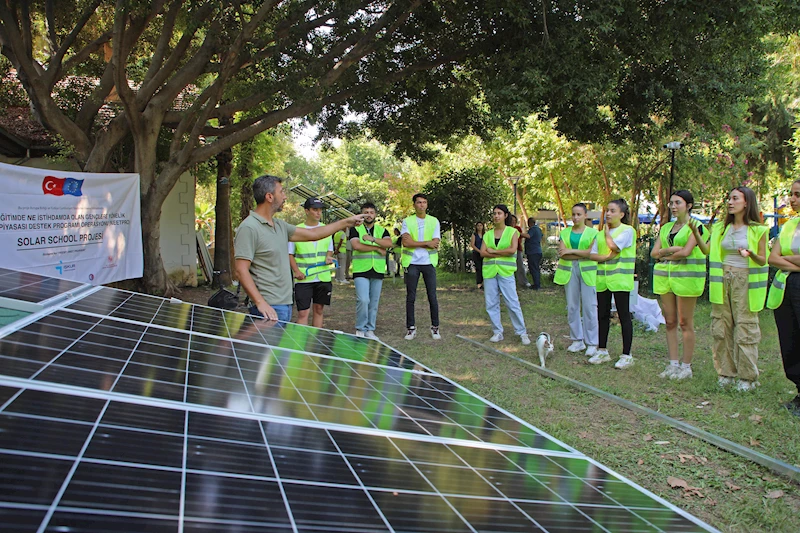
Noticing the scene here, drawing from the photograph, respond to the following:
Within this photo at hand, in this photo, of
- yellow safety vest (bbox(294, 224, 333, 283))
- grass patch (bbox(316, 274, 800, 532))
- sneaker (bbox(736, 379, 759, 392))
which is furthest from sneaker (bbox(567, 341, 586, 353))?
yellow safety vest (bbox(294, 224, 333, 283))

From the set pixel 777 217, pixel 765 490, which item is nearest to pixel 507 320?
pixel 765 490

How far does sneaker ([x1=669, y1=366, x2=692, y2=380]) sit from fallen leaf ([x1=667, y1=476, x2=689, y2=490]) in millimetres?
2818

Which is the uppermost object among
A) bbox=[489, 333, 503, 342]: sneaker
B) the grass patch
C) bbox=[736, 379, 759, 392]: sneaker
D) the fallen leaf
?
bbox=[489, 333, 503, 342]: sneaker

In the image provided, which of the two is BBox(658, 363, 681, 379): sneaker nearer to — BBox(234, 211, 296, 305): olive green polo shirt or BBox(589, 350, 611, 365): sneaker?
BBox(589, 350, 611, 365): sneaker

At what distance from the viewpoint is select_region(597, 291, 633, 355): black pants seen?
7328 mm

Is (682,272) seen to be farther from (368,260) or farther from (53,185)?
(53,185)

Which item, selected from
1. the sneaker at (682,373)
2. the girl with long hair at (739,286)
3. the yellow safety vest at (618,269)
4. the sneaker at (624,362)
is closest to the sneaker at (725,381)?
the girl with long hair at (739,286)

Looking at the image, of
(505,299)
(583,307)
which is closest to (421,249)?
(505,299)

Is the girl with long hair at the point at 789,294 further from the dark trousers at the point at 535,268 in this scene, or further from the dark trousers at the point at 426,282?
the dark trousers at the point at 535,268

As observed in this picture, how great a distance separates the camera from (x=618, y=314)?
24.8ft

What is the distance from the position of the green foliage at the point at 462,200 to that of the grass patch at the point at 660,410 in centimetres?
934

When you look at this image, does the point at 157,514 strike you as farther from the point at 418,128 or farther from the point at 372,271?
the point at 418,128

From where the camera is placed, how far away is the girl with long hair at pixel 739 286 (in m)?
5.88

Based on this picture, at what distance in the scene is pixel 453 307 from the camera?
13547mm
